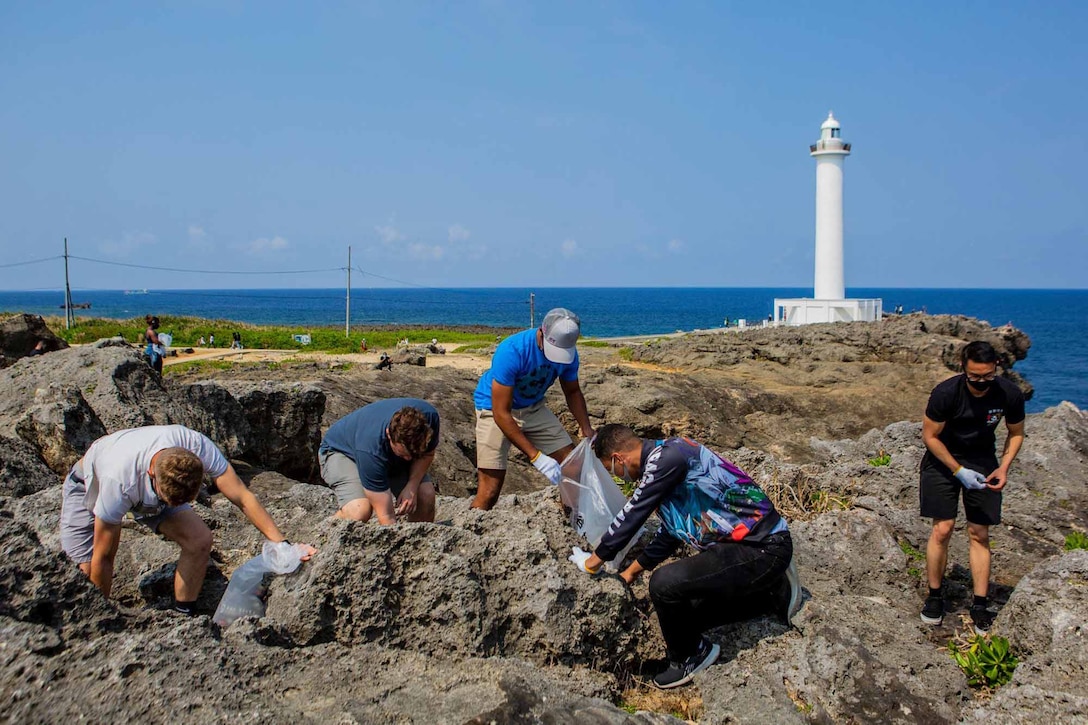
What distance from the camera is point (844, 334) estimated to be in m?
27.0

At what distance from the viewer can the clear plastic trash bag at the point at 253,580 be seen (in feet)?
15.1

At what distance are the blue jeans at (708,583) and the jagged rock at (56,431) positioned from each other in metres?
4.53

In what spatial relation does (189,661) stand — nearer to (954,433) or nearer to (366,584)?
(366,584)

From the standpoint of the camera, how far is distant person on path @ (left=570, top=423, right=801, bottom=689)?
463cm

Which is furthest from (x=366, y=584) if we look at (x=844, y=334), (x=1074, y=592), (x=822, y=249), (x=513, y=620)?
(x=822, y=249)

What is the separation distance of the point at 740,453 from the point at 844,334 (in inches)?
777

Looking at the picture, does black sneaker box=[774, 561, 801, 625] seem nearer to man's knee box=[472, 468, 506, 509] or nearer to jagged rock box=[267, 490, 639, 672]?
jagged rock box=[267, 490, 639, 672]

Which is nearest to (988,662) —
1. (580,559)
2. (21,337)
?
(580,559)

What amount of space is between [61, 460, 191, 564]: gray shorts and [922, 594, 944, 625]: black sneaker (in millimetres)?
4612

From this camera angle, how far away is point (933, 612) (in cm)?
571

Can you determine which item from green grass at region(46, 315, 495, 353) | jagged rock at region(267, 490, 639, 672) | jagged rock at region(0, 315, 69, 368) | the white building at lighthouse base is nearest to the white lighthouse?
the white building at lighthouse base

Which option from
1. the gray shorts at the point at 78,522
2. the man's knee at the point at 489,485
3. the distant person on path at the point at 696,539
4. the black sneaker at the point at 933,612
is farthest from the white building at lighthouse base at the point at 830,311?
the gray shorts at the point at 78,522

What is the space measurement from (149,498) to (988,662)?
469cm

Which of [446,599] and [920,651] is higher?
[446,599]
